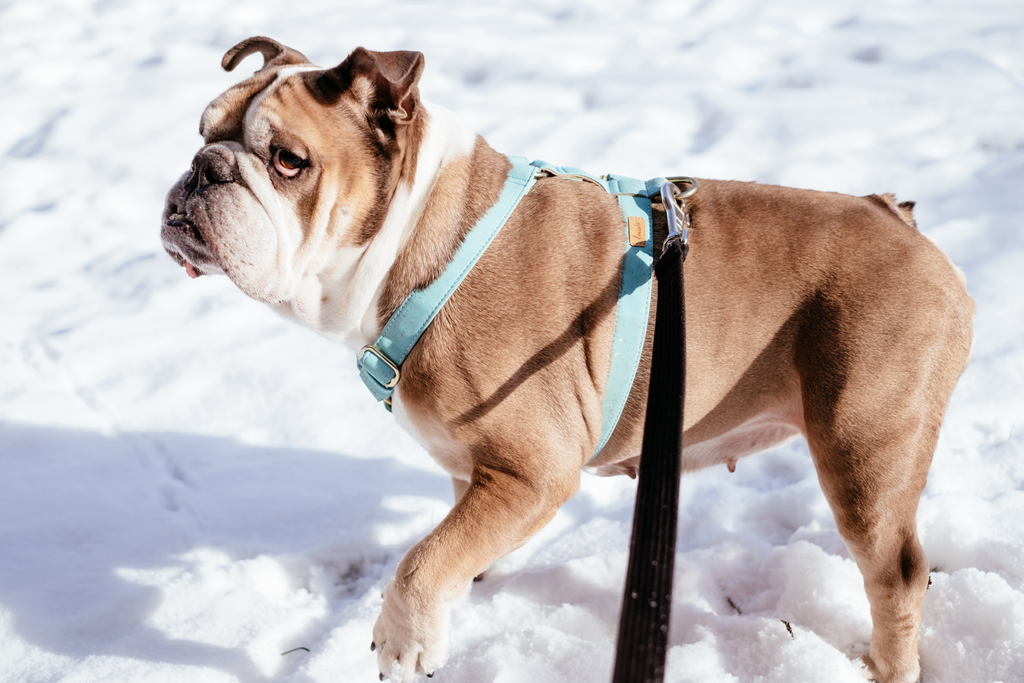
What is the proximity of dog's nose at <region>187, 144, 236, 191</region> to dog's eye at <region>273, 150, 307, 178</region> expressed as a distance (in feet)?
0.40

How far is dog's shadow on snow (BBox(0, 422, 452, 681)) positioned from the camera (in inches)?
107

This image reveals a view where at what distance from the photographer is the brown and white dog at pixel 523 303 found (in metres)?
2.05

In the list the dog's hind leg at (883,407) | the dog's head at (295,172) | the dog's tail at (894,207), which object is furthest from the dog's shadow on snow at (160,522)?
the dog's tail at (894,207)

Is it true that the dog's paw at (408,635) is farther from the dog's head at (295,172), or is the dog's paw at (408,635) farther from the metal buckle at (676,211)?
the metal buckle at (676,211)

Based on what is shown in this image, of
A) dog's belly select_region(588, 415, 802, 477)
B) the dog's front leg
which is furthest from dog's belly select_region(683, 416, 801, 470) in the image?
the dog's front leg

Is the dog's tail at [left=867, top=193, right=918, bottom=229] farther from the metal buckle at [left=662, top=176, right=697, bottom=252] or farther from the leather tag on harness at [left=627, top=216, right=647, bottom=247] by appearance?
the leather tag on harness at [left=627, top=216, right=647, bottom=247]

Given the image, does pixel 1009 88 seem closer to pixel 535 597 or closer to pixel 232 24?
pixel 535 597

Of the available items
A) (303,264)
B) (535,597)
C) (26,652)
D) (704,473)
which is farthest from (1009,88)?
(26,652)

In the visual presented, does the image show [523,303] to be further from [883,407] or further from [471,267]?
[883,407]

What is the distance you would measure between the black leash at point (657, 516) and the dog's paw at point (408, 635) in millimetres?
817

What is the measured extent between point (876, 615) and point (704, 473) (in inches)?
45.8

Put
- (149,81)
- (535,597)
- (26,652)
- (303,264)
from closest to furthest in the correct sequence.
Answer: (303,264) < (26,652) < (535,597) < (149,81)

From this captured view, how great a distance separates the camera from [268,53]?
2604mm

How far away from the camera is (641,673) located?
133 centimetres
